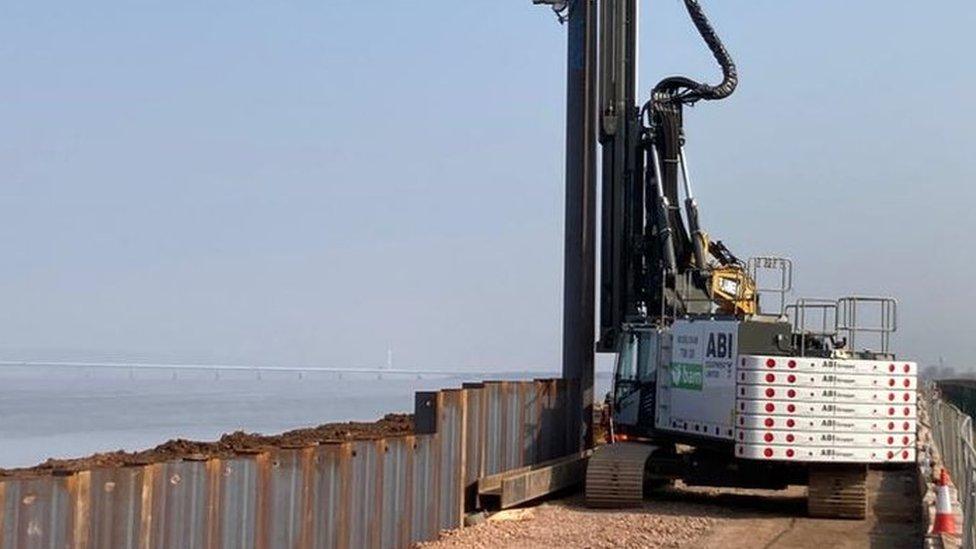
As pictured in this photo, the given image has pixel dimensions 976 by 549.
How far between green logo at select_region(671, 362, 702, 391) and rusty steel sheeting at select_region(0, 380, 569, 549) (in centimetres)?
227

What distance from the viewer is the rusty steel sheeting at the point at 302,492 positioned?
10047 millimetres

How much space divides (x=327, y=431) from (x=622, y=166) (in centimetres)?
704

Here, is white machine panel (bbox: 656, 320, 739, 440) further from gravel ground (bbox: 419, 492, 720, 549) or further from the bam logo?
gravel ground (bbox: 419, 492, 720, 549)

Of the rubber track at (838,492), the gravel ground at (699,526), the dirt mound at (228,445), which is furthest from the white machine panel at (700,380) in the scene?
the dirt mound at (228,445)

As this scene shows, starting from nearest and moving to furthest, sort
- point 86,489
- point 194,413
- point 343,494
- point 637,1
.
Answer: point 86,489, point 343,494, point 637,1, point 194,413

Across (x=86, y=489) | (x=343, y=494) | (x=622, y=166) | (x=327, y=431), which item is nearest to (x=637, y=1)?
(x=622, y=166)

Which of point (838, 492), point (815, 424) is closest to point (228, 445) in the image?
point (815, 424)

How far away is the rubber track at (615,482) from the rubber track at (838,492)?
2.39m

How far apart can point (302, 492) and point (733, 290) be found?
13.4 metres

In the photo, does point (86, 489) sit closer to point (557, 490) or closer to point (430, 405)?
point (430, 405)

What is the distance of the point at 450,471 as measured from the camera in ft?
58.7

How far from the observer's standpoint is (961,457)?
18297mm

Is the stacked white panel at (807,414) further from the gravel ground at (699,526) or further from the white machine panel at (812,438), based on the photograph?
the gravel ground at (699,526)

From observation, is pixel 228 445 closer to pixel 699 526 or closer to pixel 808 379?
pixel 699 526
